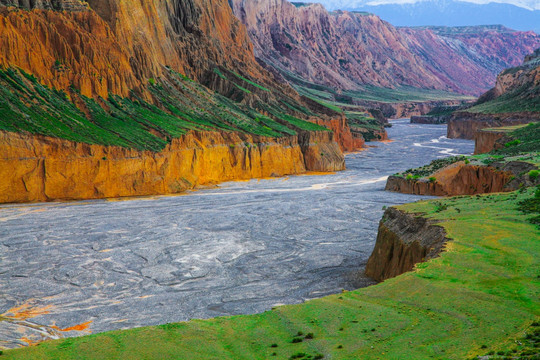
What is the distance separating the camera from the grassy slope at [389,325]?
14.9 meters

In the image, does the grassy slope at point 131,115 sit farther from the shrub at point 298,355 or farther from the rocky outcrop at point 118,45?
the shrub at point 298,355

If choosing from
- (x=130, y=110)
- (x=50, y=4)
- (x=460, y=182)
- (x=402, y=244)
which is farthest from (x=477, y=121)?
(x=402, y=244)

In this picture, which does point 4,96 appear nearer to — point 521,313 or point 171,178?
point 171,178

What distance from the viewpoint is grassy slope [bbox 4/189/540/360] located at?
48.8 ft

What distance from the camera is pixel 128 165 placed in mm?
57531

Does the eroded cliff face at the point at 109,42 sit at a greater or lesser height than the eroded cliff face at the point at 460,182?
greater

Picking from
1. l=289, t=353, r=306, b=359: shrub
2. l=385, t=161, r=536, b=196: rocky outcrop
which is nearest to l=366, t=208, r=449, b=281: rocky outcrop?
l=289, t=353, r=306, b=359: shrub

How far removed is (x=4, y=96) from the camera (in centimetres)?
5284

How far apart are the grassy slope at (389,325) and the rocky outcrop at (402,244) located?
112 inches

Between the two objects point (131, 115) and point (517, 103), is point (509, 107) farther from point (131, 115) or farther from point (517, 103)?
point (131, 115)

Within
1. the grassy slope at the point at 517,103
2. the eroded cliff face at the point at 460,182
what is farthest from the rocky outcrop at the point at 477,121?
the eroded cliff face at the point at 460,182

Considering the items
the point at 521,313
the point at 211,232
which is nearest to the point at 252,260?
the point at 211,232

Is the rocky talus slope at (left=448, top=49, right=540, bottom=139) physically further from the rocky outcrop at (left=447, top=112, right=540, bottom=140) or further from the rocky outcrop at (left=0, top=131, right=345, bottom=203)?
the rocky outcrop at (left=0, top=131, right=345, bottom=203)

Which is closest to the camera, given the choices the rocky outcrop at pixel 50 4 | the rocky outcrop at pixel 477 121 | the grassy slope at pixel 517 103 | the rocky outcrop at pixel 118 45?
the rocky outcrop at pixel 118 45
